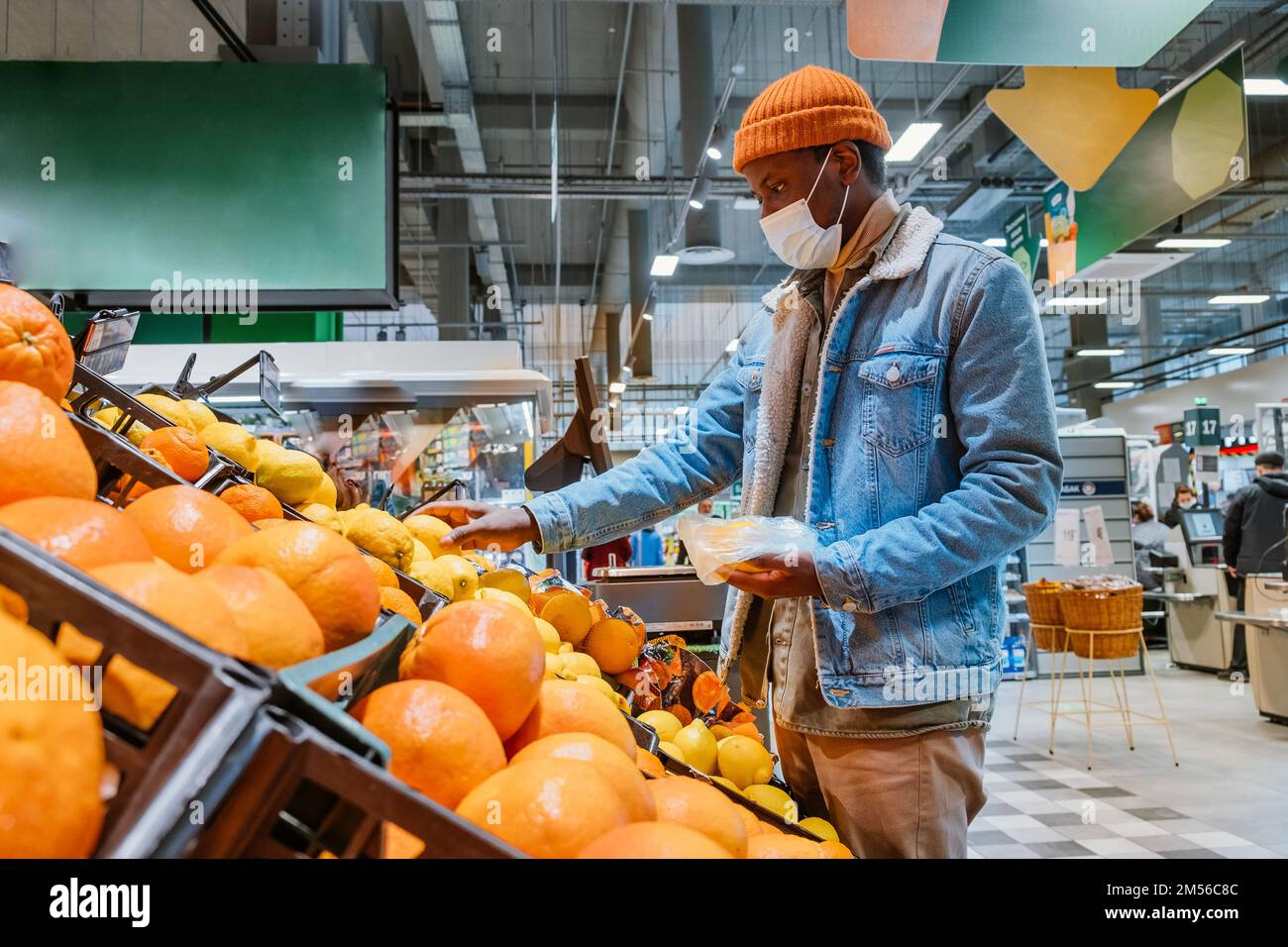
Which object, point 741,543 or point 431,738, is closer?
point 431,738

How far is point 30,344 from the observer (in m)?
1.02

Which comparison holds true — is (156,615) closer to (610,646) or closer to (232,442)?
(232,442)

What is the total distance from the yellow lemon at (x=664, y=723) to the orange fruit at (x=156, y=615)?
1.22m

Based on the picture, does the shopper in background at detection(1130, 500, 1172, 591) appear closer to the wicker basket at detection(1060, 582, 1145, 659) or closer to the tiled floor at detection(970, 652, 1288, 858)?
the tiled floor at detection(970, 652, 1288, 858)

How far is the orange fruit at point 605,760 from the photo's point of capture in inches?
32.7

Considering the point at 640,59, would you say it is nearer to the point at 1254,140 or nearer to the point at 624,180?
the point at 624,180

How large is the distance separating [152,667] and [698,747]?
1373 mm

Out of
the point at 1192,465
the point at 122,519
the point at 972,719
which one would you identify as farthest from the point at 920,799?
the point at 1192,465

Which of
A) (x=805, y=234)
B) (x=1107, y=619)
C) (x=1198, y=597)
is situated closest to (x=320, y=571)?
(x=805, y=234)

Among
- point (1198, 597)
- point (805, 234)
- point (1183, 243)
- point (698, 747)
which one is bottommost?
point (1198, 597)

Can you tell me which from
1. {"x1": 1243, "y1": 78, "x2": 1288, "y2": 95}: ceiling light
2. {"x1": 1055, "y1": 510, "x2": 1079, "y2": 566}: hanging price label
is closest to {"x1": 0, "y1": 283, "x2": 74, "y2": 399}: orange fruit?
{"x1": 1243, "y1": 78, "x2": 1288, "y2": 95}: ceiling light

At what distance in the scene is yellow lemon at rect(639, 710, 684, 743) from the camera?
182cm

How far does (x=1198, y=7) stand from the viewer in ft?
8.83

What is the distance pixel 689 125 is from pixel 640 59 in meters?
1.65
